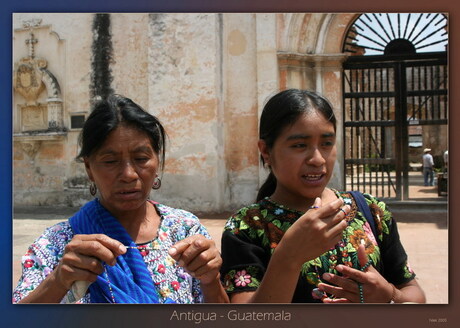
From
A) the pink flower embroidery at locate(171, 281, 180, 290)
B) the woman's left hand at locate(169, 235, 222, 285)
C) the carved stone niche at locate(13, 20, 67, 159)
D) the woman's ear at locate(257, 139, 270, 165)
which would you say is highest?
the carved stone niche at locate(13, 20, 67, 159)

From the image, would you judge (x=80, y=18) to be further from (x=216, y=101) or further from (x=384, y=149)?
(x=384, y=149)

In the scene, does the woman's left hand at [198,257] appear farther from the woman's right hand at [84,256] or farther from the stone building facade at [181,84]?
the stone building facade at [181,84]

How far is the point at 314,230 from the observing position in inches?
64.6

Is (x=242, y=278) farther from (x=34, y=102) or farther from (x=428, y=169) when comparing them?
(x=34, y=102)

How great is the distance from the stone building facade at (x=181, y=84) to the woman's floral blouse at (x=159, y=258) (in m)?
0.98

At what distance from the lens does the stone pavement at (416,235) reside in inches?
95.3

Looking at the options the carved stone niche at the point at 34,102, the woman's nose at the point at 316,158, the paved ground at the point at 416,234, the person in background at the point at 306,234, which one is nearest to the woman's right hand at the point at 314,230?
the person in background at the point at 306,234

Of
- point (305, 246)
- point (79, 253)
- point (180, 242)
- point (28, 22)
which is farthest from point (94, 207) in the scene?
point (28, 22)

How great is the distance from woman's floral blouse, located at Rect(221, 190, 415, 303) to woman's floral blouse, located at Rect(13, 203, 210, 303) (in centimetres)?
18

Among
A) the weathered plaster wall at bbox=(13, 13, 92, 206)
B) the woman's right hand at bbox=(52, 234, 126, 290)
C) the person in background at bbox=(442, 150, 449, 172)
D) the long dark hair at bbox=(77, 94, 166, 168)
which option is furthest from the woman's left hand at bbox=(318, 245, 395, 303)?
the weathered plaster wall at bbox=(13, 13, 92, 206)

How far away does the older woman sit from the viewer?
1.61 m

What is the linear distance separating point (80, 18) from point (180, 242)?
71.0 inches

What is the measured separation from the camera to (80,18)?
2779 millimetres

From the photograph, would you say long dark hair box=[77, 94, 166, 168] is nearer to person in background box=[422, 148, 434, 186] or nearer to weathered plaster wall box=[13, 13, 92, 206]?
weathered plaster wall box=[13, 13, 92, 206]
